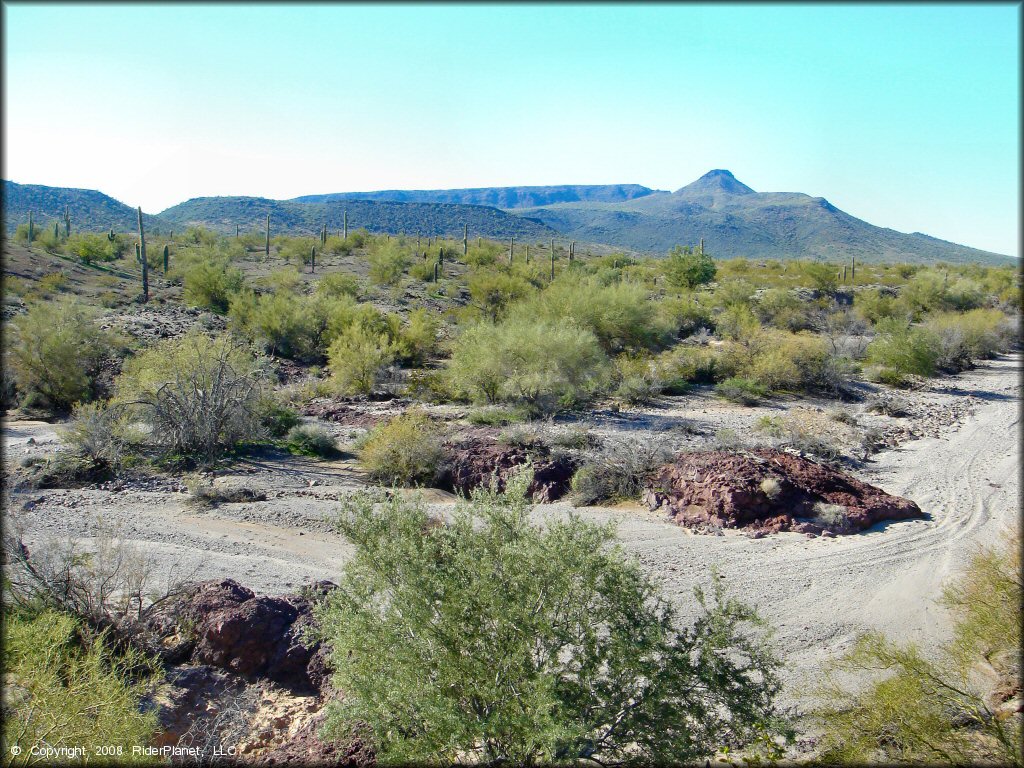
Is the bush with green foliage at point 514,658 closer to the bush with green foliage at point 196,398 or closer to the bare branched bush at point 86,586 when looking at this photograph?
the bare branched bush at point 86,586

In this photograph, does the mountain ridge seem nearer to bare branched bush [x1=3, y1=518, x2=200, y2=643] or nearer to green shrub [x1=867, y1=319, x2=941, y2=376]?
green shrub [x1=867, y1=319, x2=941, y2=376]

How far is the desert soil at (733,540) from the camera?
26.7 ft

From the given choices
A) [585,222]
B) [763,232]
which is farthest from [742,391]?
[585,222]

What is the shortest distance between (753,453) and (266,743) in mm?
10704

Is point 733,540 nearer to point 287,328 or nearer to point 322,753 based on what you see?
point 322,753

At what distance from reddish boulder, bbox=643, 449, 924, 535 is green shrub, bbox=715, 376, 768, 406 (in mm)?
8498

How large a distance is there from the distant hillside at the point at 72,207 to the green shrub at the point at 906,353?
73.7 metres

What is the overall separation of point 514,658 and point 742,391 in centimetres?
1878

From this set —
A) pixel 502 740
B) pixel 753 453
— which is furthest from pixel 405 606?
pixel 753 453

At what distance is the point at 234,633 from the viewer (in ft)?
22.1

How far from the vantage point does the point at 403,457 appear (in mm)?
13578

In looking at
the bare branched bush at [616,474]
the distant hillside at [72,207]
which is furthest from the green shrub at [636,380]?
the distant hillside at [72,207]

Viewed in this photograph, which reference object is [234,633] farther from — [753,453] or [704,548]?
[753,453]

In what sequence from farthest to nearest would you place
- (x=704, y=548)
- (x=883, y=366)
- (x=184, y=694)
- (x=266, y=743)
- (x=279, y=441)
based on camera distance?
1. (x=883, y=366)
2. (x=279, y=441)
3. (x=704, y=548)
4. (x=184, y=694)
5. (x=266, y=743)
